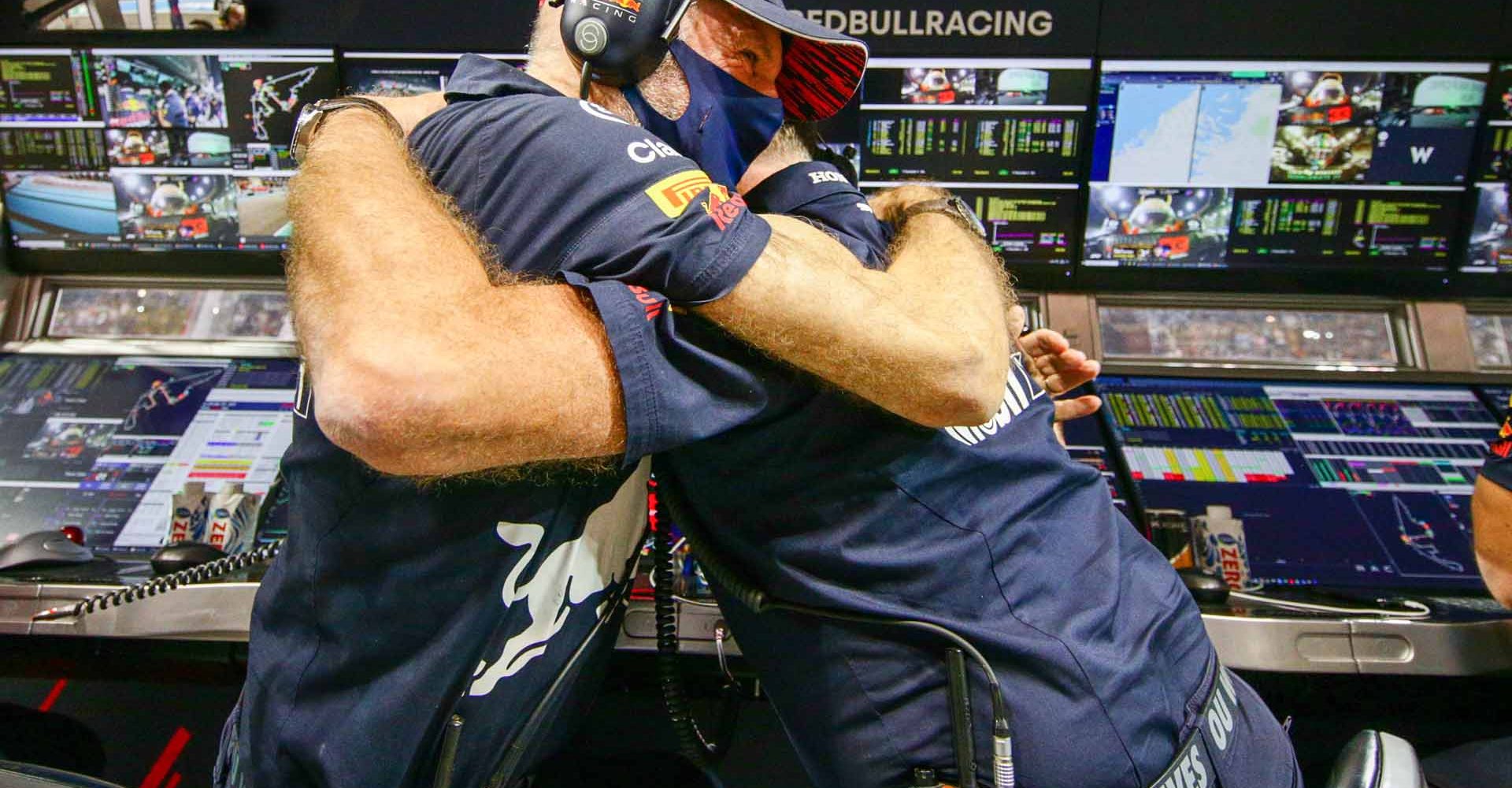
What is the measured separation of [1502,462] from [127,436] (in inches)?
115

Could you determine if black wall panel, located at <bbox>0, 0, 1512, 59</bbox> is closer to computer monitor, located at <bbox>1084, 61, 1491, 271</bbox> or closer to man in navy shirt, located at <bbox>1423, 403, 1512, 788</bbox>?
computer monitor, located at <bbox>1084, 61, 1491, 271</bbox>

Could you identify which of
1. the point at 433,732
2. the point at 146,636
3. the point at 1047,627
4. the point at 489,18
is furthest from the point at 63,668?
the point at 1047,627

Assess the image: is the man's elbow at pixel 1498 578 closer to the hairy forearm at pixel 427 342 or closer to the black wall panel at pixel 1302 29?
the black wall panel at pixel 1302 29

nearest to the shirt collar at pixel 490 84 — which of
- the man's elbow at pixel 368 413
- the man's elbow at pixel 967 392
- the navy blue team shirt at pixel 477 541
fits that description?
the navy blue team shirt at pixel 477 541

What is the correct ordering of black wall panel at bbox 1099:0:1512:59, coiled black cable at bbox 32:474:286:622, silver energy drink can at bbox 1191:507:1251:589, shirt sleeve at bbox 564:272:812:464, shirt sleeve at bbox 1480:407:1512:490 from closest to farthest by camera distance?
shirt sleeve at bbox 564:272:812:464 → shirt sleeve at bbox 1480:407:1512:490 → coiled black cable at bbox 32:474:286:622 → silver energy drink can at bbox 1191:507:1251:589 → black wall panel at bbox 1099:0:1512:59

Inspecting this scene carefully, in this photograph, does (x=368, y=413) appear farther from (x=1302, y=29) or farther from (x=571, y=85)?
(x=1302, y=29)

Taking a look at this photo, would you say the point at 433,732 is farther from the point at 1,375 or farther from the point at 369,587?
the point at 1,375

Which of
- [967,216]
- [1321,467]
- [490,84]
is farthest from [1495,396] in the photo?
[490,84]

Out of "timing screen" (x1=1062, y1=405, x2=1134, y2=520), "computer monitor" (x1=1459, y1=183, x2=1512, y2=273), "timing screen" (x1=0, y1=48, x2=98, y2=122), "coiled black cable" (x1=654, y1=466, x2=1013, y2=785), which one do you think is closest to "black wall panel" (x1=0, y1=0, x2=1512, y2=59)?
"computer monitor" (x1=1459, y1=183, x2=1512, y2=273)

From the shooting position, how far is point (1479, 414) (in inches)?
92.7

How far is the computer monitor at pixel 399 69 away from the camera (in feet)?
8.07

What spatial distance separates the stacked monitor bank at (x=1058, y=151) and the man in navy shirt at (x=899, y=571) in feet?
5.01

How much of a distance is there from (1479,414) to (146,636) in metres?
3.09

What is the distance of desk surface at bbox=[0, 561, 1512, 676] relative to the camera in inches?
68.5
